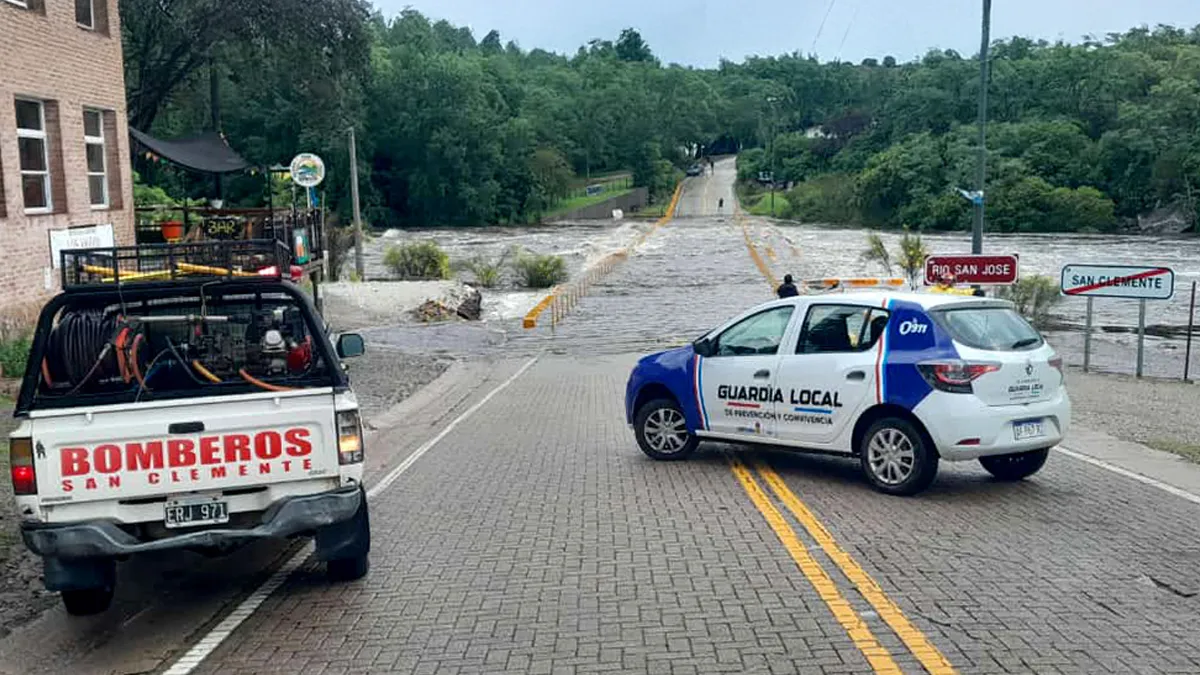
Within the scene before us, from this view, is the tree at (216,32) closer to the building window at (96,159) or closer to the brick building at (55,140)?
the brick building at (55,140)

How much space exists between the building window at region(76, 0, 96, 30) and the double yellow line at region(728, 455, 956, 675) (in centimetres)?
1708

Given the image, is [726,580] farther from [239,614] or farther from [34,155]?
[34,155]

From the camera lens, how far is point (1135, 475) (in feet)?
35.7

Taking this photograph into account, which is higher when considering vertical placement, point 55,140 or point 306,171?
point 55,140

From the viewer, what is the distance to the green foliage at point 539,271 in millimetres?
44906

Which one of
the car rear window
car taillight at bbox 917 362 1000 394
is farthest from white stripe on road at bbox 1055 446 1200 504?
car taillight at bbox 917 362 1000 394

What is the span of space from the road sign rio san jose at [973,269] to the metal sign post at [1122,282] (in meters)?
1.05

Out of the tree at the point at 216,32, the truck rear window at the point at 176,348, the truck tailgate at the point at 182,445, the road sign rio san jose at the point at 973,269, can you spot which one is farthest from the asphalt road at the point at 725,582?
the tree at the point at 216,32

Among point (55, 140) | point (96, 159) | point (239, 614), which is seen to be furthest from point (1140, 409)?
point (96, 159)

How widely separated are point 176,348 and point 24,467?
4.13ft

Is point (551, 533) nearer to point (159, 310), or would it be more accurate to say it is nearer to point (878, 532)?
point (878, 532)

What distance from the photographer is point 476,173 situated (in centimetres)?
10388

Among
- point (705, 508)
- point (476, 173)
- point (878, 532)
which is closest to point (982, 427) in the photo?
point (878, 532)

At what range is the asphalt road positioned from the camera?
232 inches
